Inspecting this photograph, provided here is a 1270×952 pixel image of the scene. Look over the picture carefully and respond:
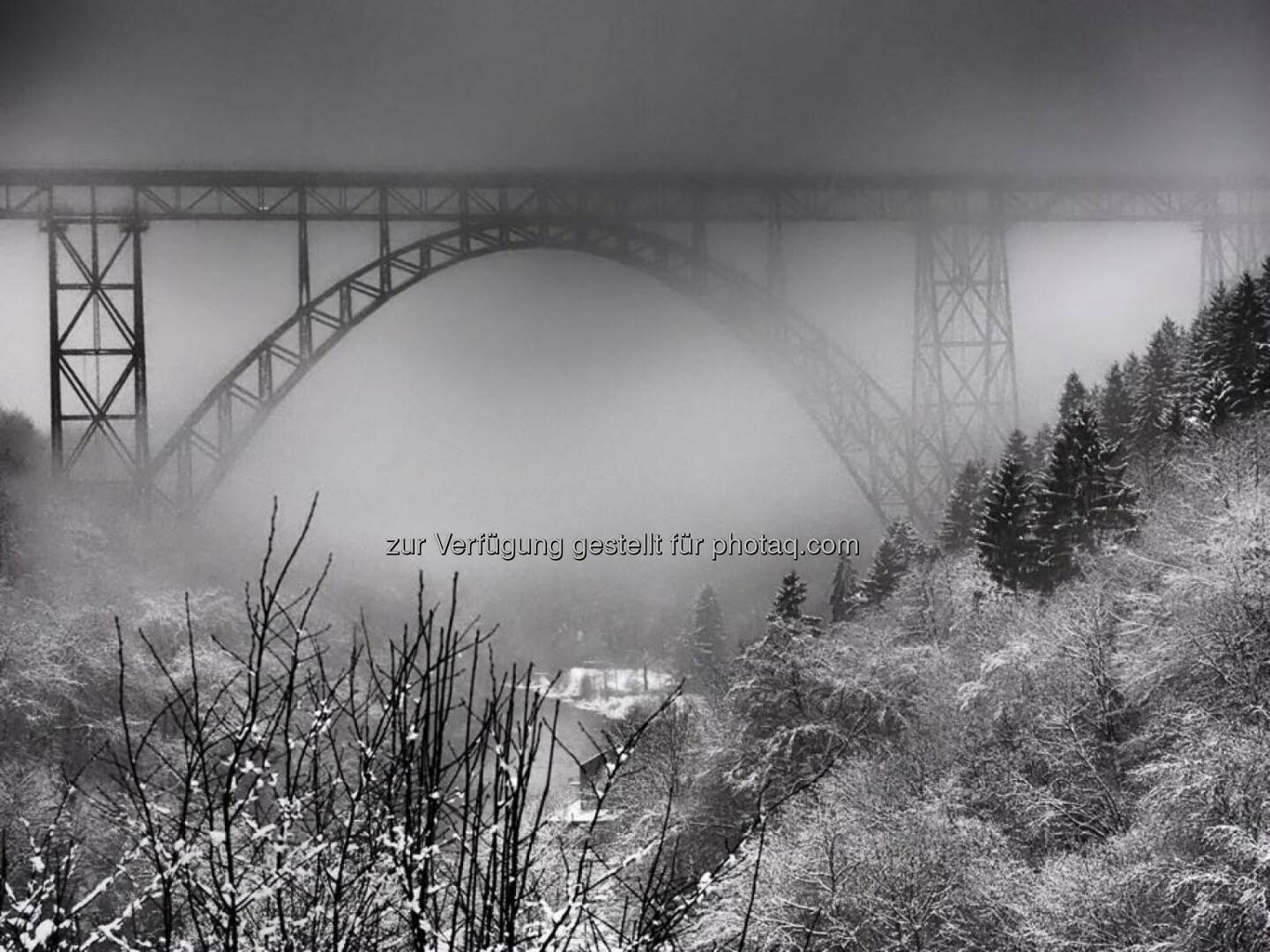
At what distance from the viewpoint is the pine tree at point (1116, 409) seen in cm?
2717

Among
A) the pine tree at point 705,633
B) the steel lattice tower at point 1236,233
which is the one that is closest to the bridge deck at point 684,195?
the steel lattice tower at point 1236,233

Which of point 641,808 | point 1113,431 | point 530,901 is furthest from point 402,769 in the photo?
point 1113,431

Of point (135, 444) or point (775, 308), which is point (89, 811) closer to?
point (135, 444)

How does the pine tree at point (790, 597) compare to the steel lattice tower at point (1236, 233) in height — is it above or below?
below

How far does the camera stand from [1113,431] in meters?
27.5

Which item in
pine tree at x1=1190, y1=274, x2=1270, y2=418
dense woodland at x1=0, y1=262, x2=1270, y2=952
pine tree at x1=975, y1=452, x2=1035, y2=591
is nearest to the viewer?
dense woodland at x1=0, y1=262, x2=1270, y2=952

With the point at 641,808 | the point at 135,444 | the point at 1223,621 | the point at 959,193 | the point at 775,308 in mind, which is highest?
the point at 959,193

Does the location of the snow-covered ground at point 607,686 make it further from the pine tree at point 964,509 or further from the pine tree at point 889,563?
the pine tree at point 964,509

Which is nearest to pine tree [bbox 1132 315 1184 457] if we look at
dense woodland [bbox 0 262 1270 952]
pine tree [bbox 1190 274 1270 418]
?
dense woodland [bbox 0 262 1270 952]

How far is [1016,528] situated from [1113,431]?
7911 millimetres

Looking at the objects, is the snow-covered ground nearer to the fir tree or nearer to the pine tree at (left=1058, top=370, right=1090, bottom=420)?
the fir tree

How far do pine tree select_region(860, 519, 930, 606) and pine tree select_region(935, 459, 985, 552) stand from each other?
0.95m

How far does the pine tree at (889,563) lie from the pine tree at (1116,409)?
5.75 metres

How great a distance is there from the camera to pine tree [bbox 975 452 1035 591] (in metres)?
21.4
